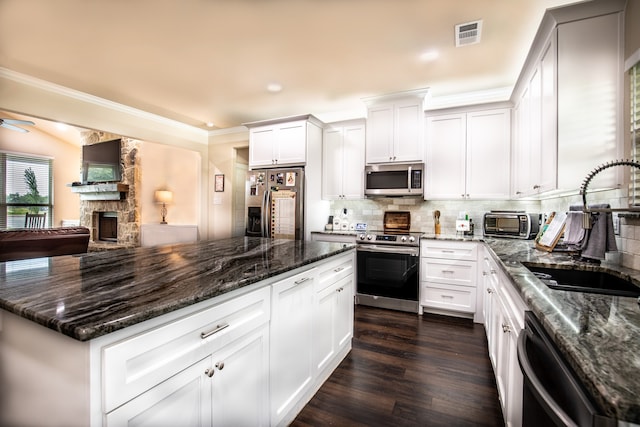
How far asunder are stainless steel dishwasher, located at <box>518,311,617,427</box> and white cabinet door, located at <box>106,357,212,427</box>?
3.30 ft

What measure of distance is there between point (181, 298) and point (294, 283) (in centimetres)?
71

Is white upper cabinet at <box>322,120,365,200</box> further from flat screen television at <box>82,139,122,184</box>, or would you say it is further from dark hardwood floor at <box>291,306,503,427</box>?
flat screen television at <box>82,139,122,184</box>

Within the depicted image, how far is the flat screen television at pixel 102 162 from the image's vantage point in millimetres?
6234

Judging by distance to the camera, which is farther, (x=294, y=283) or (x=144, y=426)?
(x=294, y=283)

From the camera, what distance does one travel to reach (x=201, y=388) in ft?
3.28

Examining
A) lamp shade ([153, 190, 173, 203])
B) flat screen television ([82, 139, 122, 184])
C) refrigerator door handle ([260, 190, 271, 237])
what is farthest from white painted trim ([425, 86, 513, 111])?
flat screen television ([82, 139, 122, 184])

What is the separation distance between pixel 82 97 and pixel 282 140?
262 centimetres

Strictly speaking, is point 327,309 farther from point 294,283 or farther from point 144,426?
point 144,426

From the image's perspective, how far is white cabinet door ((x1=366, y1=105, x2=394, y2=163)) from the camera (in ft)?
12.4

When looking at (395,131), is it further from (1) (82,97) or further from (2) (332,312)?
(1) (82,97)

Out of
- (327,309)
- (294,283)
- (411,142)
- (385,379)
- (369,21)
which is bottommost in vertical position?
(385,379)

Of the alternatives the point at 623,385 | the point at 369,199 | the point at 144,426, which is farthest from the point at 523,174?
the point at 144,426

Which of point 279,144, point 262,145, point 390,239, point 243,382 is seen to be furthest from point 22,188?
point 243,382

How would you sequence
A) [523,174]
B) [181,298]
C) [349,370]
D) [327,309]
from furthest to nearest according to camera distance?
[523,174]
[349,370]
[327,309]
[181,298]
